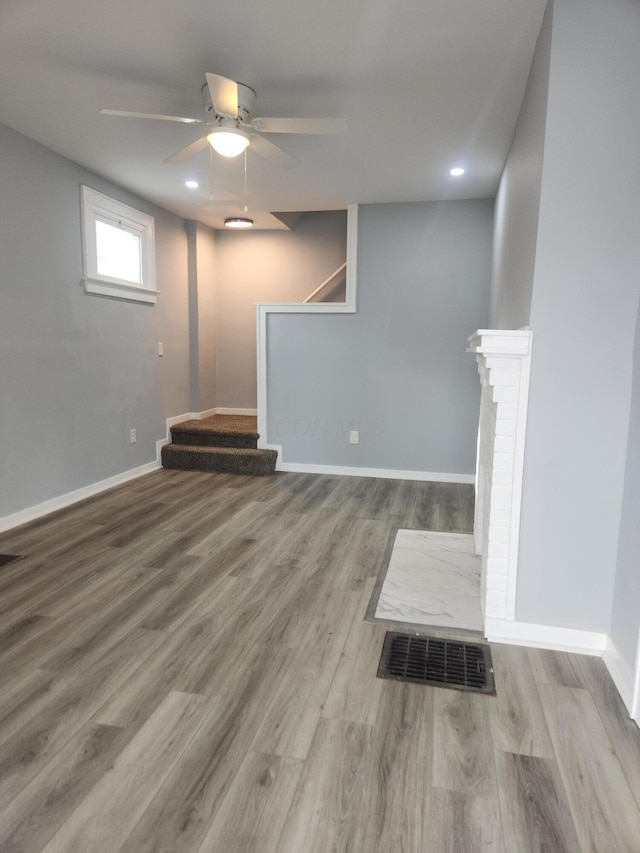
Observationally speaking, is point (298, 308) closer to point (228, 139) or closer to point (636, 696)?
point (228, 139)

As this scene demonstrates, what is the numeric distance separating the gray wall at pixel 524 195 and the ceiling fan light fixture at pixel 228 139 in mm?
1345

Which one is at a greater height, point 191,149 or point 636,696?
point 191,149

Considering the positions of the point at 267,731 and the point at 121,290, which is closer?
the point at 267,731

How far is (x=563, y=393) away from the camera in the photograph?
2027mm

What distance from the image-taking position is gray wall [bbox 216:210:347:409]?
20.0 ft

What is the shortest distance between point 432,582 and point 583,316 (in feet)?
4.90

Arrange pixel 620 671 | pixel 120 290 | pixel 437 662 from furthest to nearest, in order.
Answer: pixel 120 290 → pixel 437 662 → pixel 620 671

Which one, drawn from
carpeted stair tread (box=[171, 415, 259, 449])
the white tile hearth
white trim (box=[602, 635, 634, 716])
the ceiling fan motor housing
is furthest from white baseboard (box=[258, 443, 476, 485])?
the ceiling fan motor housing

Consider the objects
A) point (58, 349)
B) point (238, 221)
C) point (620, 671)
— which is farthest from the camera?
point (238, 221)

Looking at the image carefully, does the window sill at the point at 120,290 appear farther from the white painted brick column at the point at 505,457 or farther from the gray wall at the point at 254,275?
the white painted brick column at the point at 505,457

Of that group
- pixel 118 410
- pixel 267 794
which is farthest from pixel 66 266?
pixel 267 794

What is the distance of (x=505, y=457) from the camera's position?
7.03ft

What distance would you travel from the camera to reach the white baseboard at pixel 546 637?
2100 mm

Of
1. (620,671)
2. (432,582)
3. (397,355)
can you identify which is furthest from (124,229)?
(620,671)
